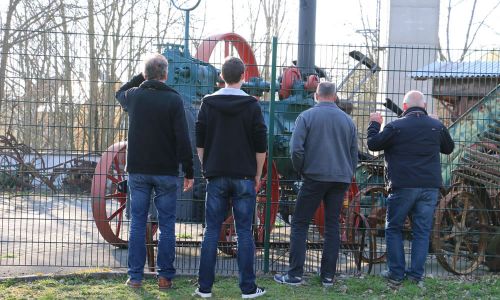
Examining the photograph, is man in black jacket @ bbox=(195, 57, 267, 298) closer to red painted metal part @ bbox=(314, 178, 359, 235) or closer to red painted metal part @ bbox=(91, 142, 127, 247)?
red painted metal part @ bbox=(314, 178, 359, 235)

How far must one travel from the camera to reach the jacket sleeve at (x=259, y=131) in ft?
16.8

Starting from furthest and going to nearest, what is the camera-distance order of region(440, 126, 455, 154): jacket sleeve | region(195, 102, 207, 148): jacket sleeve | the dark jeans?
region(440, 126, 455, 154): jacket sleeve, the dark jeans, region(195, 102, 207, 148): jacket sleeve

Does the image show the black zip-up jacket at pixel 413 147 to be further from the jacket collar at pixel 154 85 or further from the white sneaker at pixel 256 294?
the jacket collar at pixel 154 85

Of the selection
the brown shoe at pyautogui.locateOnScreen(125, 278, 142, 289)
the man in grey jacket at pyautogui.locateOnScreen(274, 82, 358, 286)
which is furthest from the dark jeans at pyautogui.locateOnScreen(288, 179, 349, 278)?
the brown shoe at pyautogui.locateOnScreen(125, 278, 142, 289)

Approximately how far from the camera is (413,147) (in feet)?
18.9

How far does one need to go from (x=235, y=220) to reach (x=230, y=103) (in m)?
1.00

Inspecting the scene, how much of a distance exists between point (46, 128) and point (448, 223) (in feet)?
15.3

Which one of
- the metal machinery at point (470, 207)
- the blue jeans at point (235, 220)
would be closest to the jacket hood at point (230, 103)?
the blue jeans at point (235, 220)

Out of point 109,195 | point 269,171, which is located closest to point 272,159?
point 269,171

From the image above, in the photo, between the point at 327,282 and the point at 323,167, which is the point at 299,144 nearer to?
the point at 323,167

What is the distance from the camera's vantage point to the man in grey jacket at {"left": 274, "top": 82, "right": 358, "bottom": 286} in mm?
5562

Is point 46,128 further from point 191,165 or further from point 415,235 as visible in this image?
point 415,235

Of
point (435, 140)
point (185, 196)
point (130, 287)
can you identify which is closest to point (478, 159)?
point (435, 140)

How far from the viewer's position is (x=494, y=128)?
765 cm
